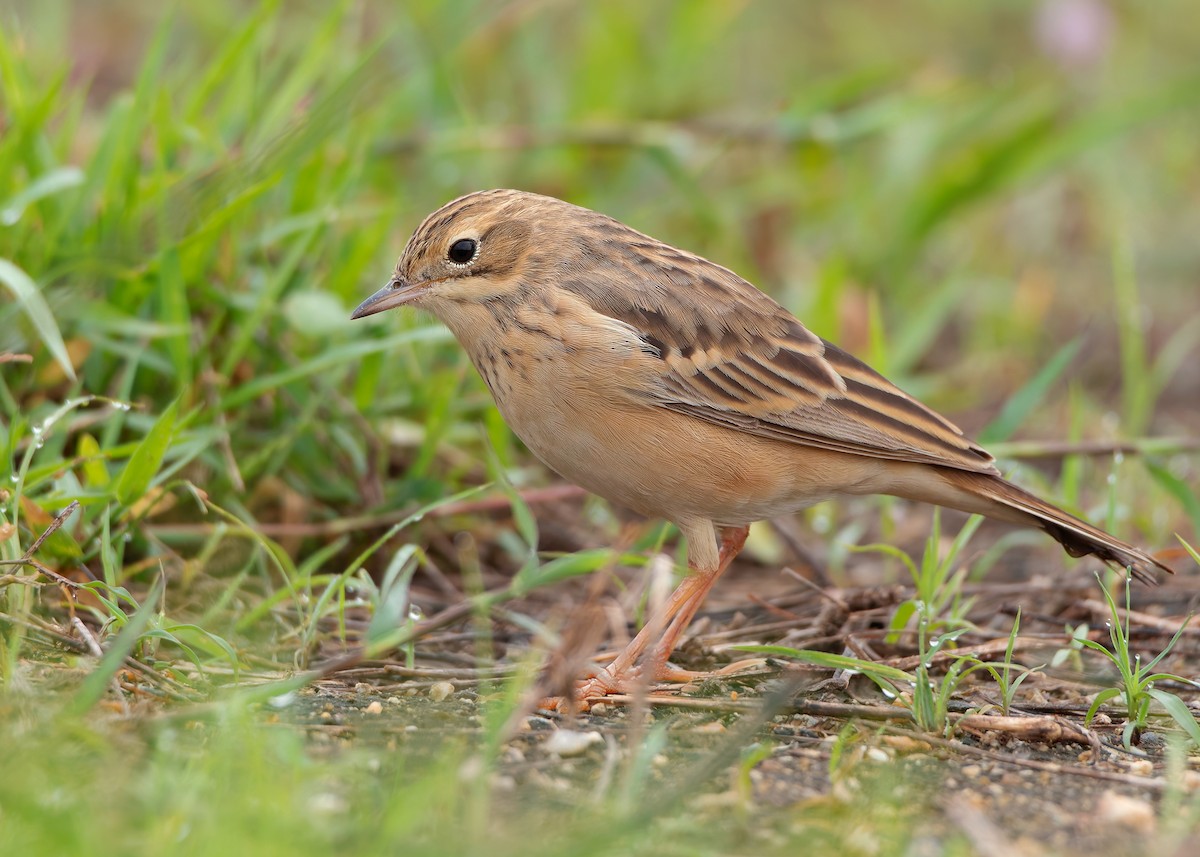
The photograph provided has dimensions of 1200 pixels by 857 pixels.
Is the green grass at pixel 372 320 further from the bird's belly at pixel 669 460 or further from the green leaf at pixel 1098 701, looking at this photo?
the green leaf at pixel 1098 701

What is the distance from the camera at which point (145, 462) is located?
491 centimetres

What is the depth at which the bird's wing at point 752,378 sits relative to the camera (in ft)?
17.2

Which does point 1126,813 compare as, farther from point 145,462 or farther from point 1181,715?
point 145,462

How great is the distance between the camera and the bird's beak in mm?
5359

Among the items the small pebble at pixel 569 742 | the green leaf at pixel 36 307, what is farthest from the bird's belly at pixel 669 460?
the green leaf at pixel 36 307

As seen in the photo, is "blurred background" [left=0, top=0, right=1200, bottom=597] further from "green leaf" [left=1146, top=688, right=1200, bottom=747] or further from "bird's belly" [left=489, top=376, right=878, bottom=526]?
"green leaf" [left=1146, top=688, right=1200, bottom=747]

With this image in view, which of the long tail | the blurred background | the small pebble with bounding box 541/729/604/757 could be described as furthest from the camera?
the blurred background

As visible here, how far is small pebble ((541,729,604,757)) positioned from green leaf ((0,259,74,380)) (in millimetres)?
2249

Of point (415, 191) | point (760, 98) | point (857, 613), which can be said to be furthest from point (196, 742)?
point (760, 98)

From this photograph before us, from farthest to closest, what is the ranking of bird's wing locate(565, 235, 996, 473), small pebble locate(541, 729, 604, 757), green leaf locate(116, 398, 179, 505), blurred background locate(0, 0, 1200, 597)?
blurred background locate(0, 0, 1200, 597) < bird's wing locate(565, 235, 996, 473) < green leaf locate(116, 398, 179, 505) < small pebble locate(541, 729, 604, 757)

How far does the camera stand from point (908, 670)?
4824 millimetres

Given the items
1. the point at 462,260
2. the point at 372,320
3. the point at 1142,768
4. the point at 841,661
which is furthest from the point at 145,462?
the point at 1142,768

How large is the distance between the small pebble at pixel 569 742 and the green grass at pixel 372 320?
14.2 inches

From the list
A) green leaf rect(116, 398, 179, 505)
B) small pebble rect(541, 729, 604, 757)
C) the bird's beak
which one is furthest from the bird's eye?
small pebble rect(541, 729, 604, 757)
